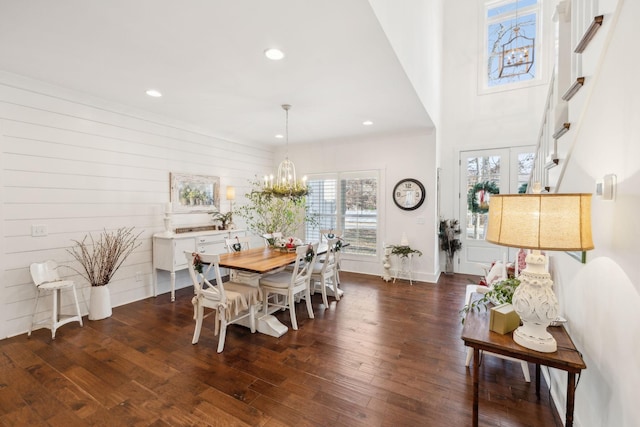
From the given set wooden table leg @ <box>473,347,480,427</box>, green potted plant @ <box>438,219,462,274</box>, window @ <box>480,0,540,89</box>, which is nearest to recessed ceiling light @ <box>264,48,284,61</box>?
wooden table leg @ <box>473,347,480,427</box>

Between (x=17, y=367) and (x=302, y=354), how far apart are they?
2454mm

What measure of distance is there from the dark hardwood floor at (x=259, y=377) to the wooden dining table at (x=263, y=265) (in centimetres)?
12

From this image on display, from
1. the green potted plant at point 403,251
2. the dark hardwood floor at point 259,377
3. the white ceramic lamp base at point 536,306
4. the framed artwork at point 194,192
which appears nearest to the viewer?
Result: the white ceramic lamp base at point 536,306

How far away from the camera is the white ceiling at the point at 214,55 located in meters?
2.01

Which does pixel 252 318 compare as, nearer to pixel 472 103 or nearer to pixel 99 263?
pixel 99 263

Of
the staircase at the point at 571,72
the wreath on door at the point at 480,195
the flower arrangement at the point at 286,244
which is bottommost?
the flower arrangement at the point at 286,244

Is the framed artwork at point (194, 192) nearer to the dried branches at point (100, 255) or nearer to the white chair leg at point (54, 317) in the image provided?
the dried branches at point (100, 255)

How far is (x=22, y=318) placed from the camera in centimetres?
312

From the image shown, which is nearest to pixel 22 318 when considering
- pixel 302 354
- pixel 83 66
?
pixel 83 66

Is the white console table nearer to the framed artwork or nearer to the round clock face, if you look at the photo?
the framed artwork

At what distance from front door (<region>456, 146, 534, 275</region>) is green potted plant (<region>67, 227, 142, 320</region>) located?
5.86 metres

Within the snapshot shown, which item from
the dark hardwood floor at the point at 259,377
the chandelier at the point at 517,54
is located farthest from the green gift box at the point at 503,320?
the chandelier at the point at 517,54

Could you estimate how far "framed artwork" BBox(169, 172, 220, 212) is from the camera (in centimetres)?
459

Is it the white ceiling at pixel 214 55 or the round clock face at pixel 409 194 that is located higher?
the white ceiling at pixel 214 55
